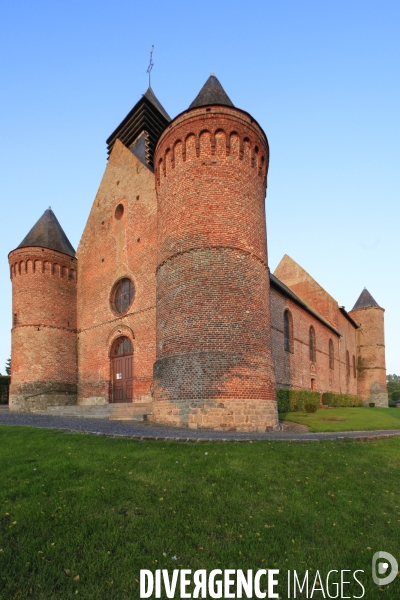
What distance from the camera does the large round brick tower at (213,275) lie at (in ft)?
42.9

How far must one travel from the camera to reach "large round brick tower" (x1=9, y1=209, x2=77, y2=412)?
21297mm

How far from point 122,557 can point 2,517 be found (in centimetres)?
176

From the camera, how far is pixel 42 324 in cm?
2191

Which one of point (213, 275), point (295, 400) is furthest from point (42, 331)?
point (295, 400)

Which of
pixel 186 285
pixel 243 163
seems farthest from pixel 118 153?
pixel 186 285

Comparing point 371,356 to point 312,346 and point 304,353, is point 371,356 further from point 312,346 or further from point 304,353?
point 304,353

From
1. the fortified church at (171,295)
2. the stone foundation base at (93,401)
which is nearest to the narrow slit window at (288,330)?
the fortified church at (171,295)

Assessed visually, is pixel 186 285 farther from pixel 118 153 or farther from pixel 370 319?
pixel 370 319

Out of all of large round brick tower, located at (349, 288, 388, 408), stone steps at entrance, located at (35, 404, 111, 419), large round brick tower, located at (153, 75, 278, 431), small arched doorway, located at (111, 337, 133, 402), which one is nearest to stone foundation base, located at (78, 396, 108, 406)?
small arched doorway, located at (111, 337, 133, 402)

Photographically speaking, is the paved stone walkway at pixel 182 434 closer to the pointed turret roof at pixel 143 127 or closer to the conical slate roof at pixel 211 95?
the conical slate roof at pixel 211 95

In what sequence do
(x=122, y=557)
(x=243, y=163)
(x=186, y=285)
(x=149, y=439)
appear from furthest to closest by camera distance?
(x=243, y=163), (x=186, y=285), (x=149, y=439), (x=122, y=557)

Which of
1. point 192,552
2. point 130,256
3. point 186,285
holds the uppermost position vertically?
point 130,256

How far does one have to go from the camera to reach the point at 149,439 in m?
9.24

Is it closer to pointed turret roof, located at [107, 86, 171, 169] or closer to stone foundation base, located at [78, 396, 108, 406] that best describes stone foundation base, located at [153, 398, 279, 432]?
stone foundation base, located at [78, 396, 108, 406]
